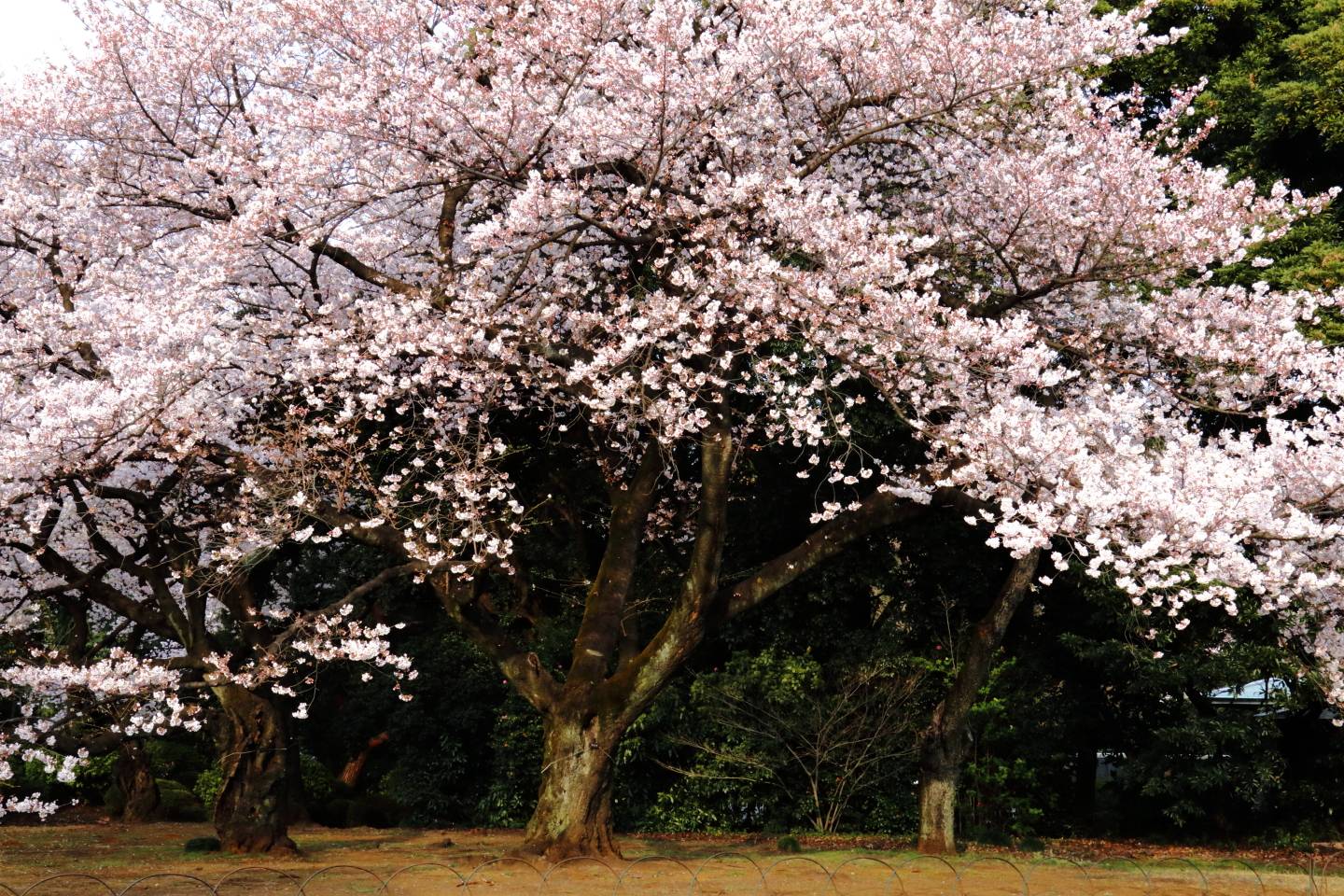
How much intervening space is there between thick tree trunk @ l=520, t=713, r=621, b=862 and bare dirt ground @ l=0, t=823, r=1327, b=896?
0.27m

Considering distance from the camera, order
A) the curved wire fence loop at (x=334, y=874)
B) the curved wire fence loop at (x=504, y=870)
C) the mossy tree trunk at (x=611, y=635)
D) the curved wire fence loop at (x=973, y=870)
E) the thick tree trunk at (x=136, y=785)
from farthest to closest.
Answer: the thick tree trunk at (x=136, y=785)
the mossy tree trunk at (x=611, y=635)
the curved wire fence loop at (x=504, y=870)
the curved wire fence loop at (x=973, y=870)
the curved wire fence loop at (x=334, y=874)

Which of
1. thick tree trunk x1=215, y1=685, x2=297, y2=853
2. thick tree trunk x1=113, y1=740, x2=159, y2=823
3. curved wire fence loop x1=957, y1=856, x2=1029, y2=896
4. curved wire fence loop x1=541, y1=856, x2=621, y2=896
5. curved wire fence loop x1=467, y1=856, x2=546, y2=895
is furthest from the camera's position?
thick tree trunk x1=113, y1=740, x2=159, y2=823

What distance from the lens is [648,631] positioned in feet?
49.1

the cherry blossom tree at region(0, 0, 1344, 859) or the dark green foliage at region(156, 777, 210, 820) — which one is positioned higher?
the cherry blossom tree at region(0, 0, 1344, 859)

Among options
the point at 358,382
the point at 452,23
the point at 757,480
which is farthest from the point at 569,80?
the point at 757,480

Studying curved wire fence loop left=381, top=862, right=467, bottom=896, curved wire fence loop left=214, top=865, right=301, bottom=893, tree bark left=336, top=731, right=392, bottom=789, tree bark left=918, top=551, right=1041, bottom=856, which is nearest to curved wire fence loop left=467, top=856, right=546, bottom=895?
curved wire fence loop left=381, top=862, right=467, bottom=896

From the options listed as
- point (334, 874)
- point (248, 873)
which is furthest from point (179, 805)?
point (334, 874)

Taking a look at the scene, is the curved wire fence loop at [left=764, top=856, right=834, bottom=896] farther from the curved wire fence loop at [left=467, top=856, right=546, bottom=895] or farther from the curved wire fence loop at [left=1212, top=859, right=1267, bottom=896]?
the curved wire fence loop at [left=1212, top=859, right=1267, bottom=896]

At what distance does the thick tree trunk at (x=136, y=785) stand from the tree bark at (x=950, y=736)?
1000 centimetres

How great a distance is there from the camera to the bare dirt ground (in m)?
8.68

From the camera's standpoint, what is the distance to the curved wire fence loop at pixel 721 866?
873cm

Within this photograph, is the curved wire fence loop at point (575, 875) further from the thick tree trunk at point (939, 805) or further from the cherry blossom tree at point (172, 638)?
the thick tree trunk at point (939, 805)

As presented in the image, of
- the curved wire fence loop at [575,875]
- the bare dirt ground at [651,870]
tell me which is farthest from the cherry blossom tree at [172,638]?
the curved wire fence loop at [575,875]

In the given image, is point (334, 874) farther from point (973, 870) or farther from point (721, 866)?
point (973, 870)
